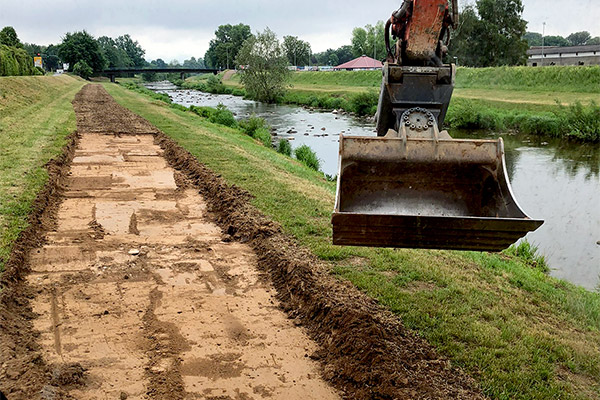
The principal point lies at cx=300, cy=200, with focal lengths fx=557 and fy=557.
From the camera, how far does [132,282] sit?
6.55 m

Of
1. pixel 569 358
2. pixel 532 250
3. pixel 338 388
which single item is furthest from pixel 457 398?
pixel 532 250

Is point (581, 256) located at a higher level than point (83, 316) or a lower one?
lower

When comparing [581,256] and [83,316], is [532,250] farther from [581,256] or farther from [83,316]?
[83,316]

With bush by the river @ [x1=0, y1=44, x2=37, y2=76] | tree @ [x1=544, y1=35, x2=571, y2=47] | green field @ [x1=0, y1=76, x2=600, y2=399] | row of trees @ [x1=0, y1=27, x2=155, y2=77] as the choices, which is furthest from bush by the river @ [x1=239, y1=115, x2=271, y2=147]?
tree @ [x1=544, y1=35, x2=571, y2=47]

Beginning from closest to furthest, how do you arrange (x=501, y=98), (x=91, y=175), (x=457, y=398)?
(x=457, y=398)
(x=91, y=175)
(x=501, y=98)

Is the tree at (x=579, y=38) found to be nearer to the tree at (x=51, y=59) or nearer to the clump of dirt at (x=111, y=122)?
the clump of dirt at (x=111, y=122)

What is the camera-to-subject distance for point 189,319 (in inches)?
224

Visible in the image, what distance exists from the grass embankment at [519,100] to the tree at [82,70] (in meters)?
52.9

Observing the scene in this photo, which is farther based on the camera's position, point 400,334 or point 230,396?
point 400,334

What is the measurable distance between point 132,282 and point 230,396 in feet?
8.41


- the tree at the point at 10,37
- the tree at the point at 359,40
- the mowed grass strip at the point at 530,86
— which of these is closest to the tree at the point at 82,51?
the tree at the point at 10,37

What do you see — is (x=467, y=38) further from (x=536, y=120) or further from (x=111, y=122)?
(x=111, y=122)

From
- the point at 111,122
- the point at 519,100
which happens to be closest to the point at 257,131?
the point at 111,122

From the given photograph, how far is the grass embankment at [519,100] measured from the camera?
27406 millimetres
